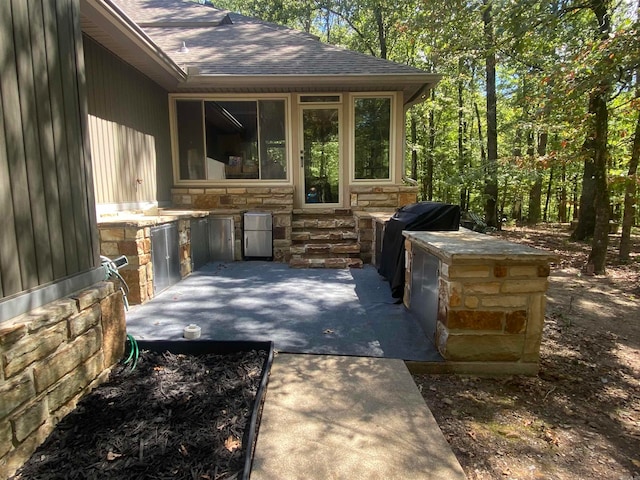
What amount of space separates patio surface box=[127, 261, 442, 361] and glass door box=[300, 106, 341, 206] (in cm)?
229

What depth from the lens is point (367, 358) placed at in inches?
98.2

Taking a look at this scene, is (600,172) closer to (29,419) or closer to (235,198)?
(235,198)

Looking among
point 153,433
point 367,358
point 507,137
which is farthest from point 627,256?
point 507,137

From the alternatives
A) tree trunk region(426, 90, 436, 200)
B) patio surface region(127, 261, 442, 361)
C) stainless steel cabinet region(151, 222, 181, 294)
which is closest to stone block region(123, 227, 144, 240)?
stainless steel cabinet region(151, 222, 181, 294)

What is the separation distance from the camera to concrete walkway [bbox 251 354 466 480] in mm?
1533

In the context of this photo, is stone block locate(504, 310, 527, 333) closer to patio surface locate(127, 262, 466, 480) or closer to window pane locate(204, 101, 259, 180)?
patio surface locate(127, 262, 466, 480)

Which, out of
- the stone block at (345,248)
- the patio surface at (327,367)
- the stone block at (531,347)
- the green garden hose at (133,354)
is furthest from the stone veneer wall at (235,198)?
the stone block at (531,347)

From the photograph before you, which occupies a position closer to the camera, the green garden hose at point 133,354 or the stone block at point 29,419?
the stone block at point 29,419

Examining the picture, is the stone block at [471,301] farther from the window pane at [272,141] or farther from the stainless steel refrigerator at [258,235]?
the window pane at [272,141]

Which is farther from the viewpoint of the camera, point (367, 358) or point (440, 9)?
point (440, 9)

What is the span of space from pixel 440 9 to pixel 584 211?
597cm

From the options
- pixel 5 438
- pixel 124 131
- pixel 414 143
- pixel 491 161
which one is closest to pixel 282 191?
pixel 124 131

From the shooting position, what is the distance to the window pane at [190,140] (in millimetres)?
6453

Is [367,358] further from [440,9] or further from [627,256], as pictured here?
[627,256]
